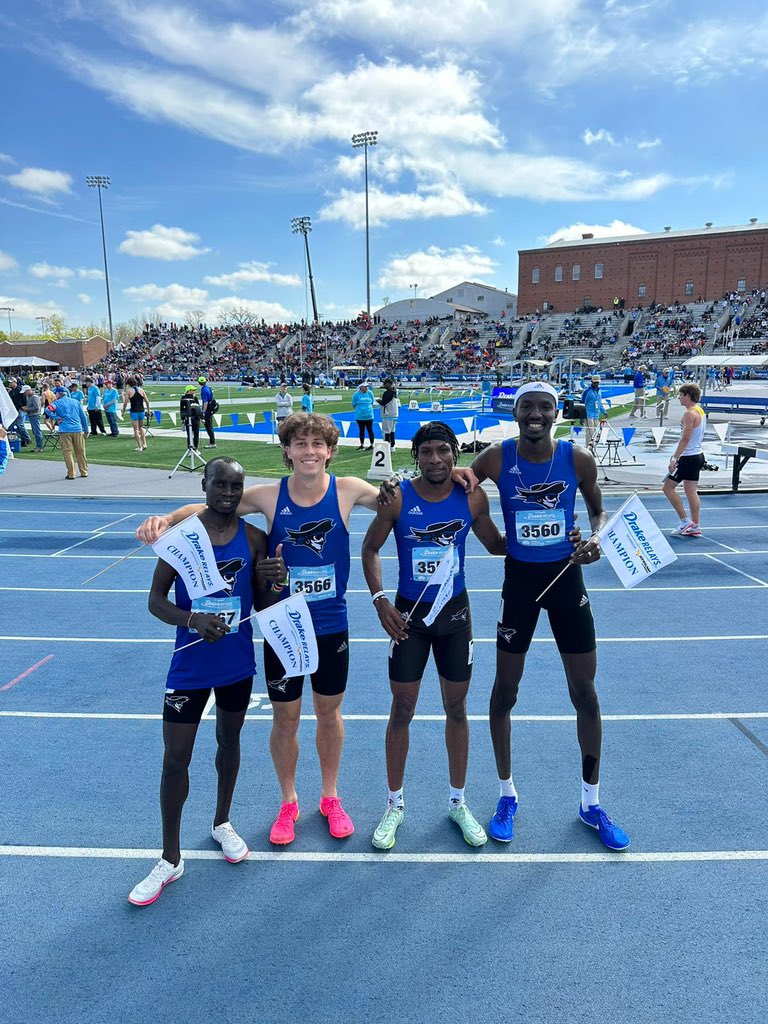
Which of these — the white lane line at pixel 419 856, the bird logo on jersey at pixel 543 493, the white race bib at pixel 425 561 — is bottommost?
the white lane line at pixel 419 856

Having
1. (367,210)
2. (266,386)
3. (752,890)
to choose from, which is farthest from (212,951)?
(367,210)

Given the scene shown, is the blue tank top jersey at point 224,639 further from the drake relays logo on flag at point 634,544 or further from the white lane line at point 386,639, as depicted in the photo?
the white lane line at point 386,639

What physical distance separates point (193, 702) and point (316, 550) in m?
0.95

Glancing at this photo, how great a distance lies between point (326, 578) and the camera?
135 inches

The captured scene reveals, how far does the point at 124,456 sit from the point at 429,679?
1539cm

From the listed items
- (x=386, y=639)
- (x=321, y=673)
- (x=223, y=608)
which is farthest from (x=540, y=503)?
(x=386, y=639)

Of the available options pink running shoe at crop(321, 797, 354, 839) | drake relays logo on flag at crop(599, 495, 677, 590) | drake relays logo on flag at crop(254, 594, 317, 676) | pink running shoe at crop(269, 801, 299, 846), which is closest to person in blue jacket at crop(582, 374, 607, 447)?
drake relays logo on flag at crop(599, 495, 677, 590)

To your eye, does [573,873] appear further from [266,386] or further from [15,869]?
[266,386]

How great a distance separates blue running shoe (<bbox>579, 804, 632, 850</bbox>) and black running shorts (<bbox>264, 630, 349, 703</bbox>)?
157 cm

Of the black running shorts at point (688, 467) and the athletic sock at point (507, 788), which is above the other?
the black running shorts at point (688, 467)

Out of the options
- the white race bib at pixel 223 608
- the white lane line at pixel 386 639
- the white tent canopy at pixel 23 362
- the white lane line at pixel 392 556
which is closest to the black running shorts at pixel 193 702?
the white race bib at pixel 223 608

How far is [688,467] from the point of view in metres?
9.47

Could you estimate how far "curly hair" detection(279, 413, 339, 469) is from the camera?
337cm

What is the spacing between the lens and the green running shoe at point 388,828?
11.5 feet
